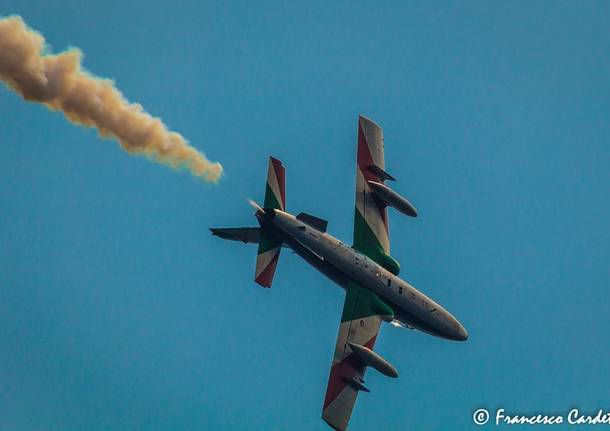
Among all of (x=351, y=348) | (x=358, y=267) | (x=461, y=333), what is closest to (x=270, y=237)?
(x=358, y=267)

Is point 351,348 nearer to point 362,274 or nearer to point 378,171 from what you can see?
point 362,274

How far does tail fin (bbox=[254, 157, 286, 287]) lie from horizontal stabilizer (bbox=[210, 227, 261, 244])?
4.20 feet

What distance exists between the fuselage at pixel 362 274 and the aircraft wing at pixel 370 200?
2379 millimetres

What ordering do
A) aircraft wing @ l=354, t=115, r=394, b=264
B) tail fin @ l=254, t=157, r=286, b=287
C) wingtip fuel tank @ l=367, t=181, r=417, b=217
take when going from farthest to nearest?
aircraft wing @ l=354, t=115, r=394, b=264 → wingtip fuel tank @ l=367, t=181, r=417, b=217 → tail fin @ l=254, t=157, r=286, b=287

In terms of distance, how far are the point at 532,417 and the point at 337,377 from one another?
38.3ft

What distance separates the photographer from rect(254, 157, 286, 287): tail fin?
56094 millimetres

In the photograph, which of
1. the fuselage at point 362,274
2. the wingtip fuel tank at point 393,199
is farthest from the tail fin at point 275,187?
the wingtip fuel tank at point 393,199

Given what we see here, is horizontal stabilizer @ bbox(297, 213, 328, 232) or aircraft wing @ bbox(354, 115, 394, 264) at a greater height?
aircraft wing @ bbox(354, 115, 394, 264)

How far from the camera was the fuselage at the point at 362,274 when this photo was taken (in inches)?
2218

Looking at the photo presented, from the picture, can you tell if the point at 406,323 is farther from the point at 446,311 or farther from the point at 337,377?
the point at 337,377

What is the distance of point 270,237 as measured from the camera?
5656cm

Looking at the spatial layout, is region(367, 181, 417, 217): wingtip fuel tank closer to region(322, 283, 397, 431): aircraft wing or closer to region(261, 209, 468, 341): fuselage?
region(261, 209, 468, 341): fuselage

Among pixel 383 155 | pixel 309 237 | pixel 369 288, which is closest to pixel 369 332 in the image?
pixel 369 288

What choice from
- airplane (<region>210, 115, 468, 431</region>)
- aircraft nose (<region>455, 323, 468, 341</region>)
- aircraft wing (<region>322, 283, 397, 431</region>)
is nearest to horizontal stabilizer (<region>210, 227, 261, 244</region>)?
airplane (<region>210, 115, 468, 431</region>)
